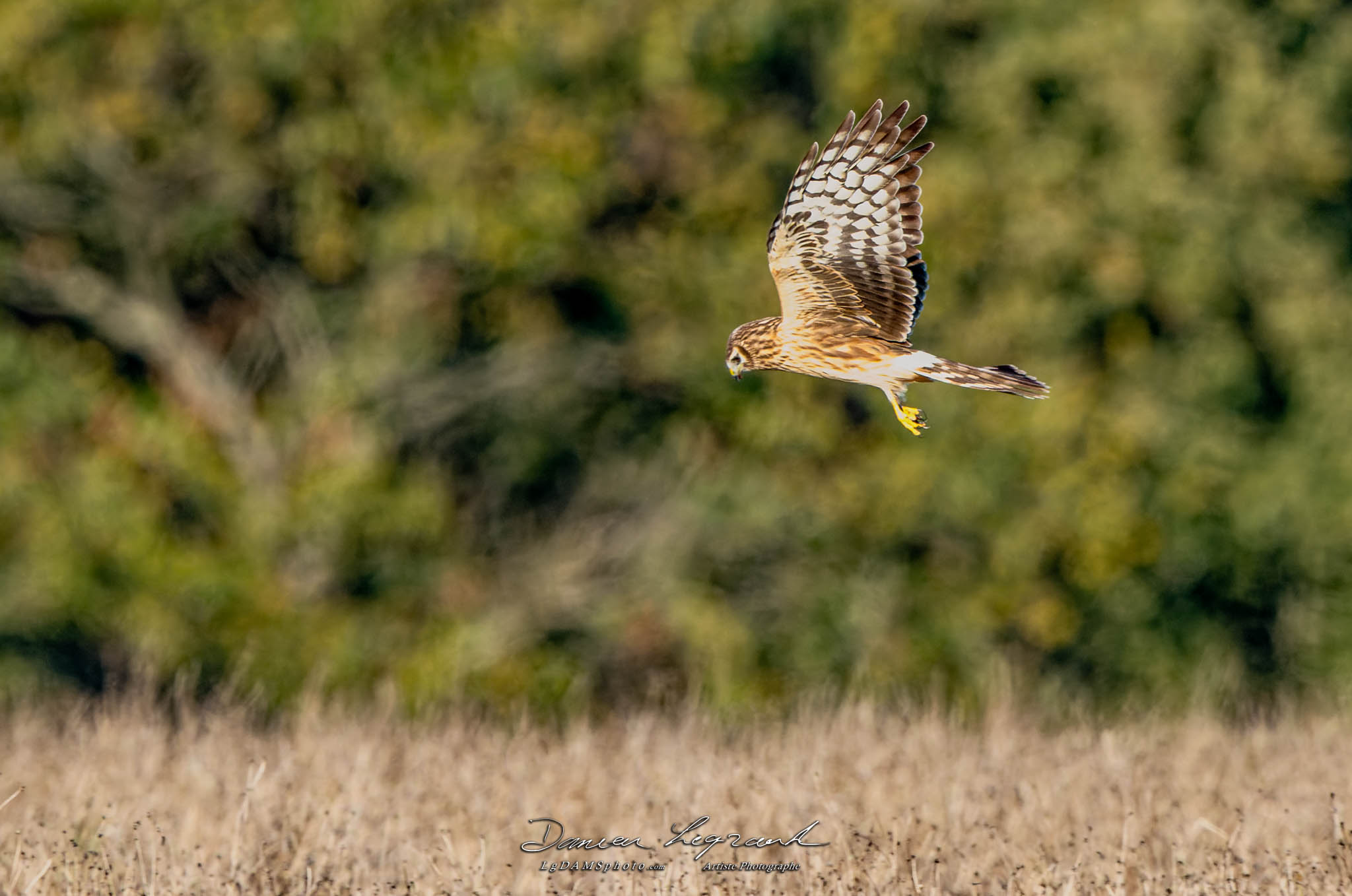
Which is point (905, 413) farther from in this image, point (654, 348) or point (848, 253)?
point (654, 348)

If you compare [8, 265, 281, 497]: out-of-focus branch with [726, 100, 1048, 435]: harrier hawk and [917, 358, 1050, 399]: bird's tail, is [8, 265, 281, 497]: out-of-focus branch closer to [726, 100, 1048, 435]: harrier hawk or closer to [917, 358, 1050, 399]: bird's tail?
[726, 100, 1048, 435]: harrier hawk

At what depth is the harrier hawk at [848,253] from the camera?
22.1ft

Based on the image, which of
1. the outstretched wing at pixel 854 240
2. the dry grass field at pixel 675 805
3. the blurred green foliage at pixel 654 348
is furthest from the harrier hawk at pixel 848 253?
the blurred green foliage at pixel 654 348

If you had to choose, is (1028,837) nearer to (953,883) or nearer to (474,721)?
(953,883)

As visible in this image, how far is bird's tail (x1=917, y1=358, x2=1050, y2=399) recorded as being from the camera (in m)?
5.91

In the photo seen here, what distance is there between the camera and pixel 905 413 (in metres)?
Answer: 6.32

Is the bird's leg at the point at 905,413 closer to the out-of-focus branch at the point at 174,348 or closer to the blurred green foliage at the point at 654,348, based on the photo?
the blurred green foliage at the point at 654,348

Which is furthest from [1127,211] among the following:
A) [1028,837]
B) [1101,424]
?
[1028,837]

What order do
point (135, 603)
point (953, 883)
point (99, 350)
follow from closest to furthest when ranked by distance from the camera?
point (953, 883), point (135, 603), point (99, 350)

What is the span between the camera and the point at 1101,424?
16156 mm

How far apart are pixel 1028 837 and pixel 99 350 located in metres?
12.4

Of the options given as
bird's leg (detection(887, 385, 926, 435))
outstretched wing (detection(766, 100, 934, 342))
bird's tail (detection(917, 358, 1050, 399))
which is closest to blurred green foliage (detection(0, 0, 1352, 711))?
outstretched wing (detection(766, 100, 934, 342))

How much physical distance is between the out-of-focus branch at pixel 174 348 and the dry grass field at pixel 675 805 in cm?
791

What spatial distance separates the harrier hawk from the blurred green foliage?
8850 millimetres
